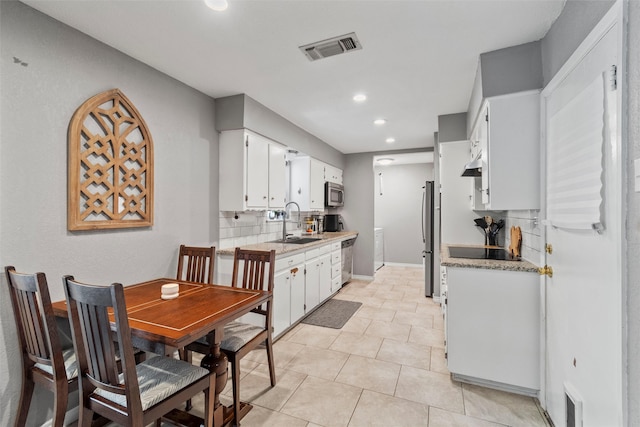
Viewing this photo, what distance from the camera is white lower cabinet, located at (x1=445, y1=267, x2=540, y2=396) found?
6.56 ft

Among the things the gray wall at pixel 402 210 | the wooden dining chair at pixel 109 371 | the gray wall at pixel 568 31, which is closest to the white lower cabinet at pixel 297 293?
the wooden dining chair at pixel 109 371

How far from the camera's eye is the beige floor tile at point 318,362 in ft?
7.86

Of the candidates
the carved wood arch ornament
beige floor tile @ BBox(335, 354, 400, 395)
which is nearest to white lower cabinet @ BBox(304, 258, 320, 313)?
beige floor tile @ BBox(335, 354, 400, 395)

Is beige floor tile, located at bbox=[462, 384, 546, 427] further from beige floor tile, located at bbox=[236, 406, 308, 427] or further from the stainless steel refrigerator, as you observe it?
the stainless steel refrigerator

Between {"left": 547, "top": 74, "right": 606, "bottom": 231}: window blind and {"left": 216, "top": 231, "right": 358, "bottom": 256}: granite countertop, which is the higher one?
{"left": 547, "top": 74, "right": 606, "bottom": 231}: window blind

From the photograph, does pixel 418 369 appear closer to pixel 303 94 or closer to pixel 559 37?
pixel 559 37

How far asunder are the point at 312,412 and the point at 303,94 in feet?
8.94

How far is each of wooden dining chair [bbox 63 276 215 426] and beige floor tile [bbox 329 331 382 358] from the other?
1.68m

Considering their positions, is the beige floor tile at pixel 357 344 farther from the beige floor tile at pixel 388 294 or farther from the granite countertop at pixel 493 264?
the beige floor tile at pixel 388 294

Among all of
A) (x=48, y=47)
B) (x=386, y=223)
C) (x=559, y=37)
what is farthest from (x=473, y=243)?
(x=48, y=47)

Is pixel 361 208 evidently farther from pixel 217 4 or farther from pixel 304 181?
pixel 217 4

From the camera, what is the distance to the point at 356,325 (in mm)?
3393

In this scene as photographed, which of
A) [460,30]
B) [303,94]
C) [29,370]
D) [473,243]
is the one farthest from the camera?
[473,243]

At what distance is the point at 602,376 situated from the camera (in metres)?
1.25
